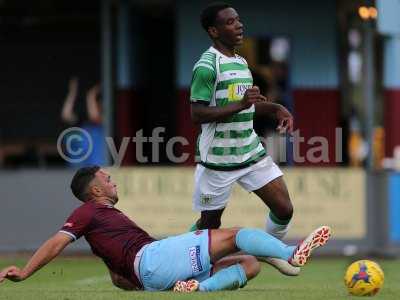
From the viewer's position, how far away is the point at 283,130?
29.5 ft

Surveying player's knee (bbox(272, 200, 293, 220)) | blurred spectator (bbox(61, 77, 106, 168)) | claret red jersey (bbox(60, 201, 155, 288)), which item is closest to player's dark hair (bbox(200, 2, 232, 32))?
player's knee (bbox(272, 200, 293, 220))

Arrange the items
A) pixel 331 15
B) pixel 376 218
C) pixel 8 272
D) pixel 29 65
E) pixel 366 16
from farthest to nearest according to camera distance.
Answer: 1. pixel 29 65
2. pixel 331 15
3. pixel 366 16
4. pixel 376 218
5. pixel 8 272

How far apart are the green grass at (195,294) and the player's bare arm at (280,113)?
1.27 m

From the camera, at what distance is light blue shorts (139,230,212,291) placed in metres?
8.05

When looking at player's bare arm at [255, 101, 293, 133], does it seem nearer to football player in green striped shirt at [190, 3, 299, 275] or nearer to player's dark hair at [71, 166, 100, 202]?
football player in green striped shirt at [190, 3, 299, 275]

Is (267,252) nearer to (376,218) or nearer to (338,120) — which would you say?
(376,218)

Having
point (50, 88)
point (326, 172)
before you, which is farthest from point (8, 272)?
point (50, 88)

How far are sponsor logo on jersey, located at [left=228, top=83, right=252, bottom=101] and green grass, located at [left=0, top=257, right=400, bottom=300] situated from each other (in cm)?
149

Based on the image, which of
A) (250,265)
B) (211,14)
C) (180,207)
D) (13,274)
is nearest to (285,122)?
(211,14)

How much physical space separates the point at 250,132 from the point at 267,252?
1433mm

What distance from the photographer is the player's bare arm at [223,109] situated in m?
8.54

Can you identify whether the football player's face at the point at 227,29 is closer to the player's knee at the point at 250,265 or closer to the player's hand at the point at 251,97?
the player's hand at the point at 251,97

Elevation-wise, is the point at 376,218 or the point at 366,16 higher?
the point at 366,16

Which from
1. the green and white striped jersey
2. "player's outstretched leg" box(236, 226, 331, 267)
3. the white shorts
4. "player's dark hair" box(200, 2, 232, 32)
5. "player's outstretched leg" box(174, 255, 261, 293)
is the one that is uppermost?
"player's dark hair" box(200, 2, 232, 32)
